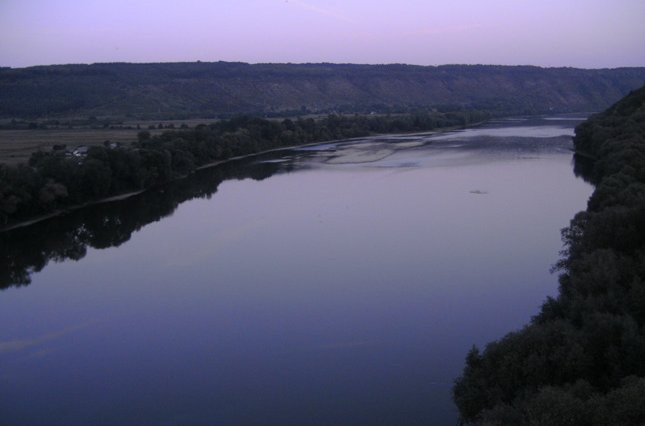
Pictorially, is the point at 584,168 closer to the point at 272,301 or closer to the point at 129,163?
the point at 129,163

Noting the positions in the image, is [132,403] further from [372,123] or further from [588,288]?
[372,123]

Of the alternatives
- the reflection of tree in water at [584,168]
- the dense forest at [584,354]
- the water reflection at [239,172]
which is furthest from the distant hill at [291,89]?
the dense forest at [584,354]

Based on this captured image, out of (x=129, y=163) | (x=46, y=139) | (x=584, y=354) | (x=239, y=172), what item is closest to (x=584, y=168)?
(x=239, y=172)

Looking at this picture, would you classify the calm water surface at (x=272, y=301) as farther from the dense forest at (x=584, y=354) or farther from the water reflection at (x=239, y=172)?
the dense forest at (x=584, y=354)

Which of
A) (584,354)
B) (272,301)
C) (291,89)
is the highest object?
(291,89)

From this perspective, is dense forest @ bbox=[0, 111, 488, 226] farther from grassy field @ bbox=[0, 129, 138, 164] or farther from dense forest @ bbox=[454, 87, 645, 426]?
dense forest @ bbox=[454, 87, 645, 426]

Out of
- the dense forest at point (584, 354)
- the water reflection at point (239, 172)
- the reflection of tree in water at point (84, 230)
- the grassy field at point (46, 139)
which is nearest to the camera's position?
the dense forest at point (584, 354)
